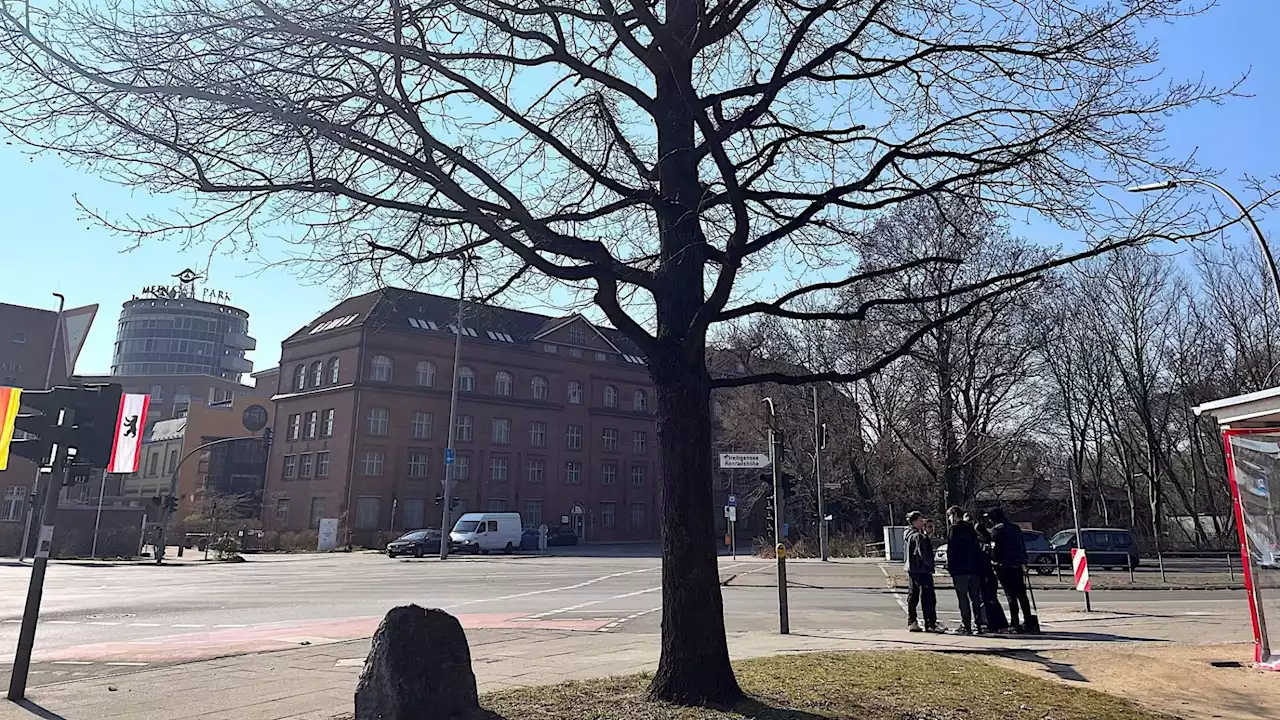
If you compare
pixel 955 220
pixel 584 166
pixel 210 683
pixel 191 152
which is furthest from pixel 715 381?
pixel 210 683

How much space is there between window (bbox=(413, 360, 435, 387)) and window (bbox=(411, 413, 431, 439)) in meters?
2.12

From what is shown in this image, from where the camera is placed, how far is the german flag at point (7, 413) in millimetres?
8562

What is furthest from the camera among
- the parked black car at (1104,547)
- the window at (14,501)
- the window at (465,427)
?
the window at (465,427)

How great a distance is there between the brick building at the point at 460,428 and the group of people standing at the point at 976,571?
38584 mm

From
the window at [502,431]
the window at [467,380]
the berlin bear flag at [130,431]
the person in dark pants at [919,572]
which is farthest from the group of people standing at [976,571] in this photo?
the window at [502,431]

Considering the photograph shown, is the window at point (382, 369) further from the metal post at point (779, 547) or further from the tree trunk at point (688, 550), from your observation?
the tree trunk at point (688, 550)

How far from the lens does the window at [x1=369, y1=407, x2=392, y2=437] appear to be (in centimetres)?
5688

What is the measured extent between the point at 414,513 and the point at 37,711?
5155 cm

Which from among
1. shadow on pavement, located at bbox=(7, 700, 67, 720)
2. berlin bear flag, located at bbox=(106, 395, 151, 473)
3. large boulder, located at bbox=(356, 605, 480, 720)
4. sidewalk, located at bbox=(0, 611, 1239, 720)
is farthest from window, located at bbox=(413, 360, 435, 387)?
large boulder, located at bbox=(356, 605, 480, 720)

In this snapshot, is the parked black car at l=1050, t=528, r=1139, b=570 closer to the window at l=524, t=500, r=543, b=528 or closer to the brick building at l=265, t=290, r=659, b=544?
the brick building at l=265, t=290, r=659, b=544

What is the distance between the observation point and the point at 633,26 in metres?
8.16

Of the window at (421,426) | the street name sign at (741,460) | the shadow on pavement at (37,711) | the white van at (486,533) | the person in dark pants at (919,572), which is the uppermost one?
the window at (421,426)

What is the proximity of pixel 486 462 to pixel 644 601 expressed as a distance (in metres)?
44.5

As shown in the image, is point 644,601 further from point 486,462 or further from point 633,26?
point 486,462
